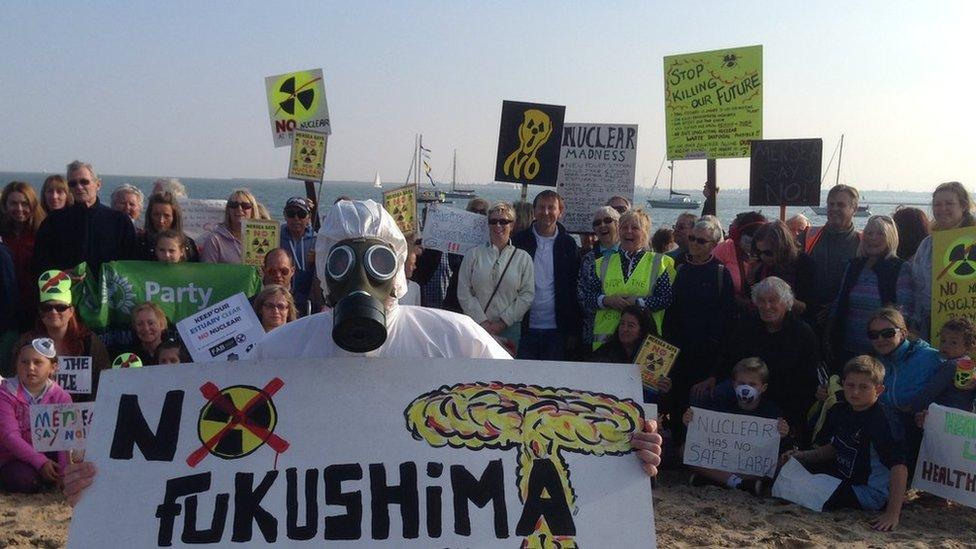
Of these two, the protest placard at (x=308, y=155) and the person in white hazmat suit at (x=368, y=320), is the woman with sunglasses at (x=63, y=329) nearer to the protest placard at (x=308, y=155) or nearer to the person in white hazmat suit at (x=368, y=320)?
the protest placard at (x=308, y=155)

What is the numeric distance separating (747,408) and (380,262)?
13.7 ft

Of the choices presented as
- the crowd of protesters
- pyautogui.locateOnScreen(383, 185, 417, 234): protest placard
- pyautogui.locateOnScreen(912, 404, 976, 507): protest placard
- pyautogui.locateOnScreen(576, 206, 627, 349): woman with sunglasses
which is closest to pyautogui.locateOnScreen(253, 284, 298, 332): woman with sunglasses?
the crowd of protesters

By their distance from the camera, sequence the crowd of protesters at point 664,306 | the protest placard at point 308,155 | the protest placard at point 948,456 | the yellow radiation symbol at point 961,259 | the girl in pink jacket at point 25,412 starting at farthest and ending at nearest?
the protest placard at point 308,155, the yellow radiation symbol at point 961,259, the crowd of protesters at point 664,306, the girl in pink jacket at point 25,412, the protest placard at point 948,456

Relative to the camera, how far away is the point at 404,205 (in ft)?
25.5

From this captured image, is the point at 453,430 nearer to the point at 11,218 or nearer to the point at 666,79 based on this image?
the point at 11,218

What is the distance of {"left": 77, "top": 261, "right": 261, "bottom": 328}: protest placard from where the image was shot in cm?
654

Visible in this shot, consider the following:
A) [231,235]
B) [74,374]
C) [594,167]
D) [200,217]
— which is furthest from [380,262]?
[594,167]

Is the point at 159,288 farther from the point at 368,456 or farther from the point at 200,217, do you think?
the point at 368,456

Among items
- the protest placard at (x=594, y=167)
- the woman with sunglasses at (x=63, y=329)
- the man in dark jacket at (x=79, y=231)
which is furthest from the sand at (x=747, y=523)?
the protest placard at (x=594, y=167)

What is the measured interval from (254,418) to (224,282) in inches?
166

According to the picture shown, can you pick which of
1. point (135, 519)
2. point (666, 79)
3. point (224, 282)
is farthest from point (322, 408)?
point (666, 79)

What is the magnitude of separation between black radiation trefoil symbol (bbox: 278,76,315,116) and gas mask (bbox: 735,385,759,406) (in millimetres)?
5280

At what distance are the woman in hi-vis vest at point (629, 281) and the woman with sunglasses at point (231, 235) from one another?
9.04ft

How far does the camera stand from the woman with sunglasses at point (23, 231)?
251 inches
